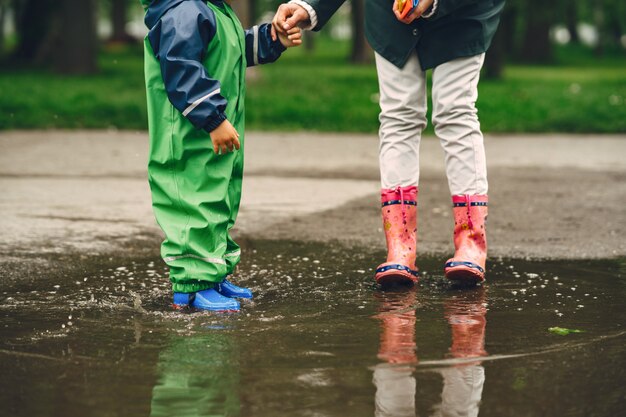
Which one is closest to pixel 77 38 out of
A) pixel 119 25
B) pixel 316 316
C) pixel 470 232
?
pixel 470 232

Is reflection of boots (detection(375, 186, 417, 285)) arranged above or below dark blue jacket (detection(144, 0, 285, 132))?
below

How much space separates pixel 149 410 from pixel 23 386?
0.40 metres

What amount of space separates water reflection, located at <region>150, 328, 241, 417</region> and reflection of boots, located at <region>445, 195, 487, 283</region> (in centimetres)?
120

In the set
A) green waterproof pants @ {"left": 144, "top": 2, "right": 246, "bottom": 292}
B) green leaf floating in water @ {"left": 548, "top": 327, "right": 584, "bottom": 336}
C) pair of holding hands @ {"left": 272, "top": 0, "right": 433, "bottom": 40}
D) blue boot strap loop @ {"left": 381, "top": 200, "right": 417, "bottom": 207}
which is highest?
pair of holding hands @ {"left": 272, "top": 0, "right": 433, "bottom": 40}

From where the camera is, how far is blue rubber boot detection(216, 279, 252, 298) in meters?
3.88

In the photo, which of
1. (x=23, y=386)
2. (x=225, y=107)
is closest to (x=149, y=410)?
(x=23, y=386)

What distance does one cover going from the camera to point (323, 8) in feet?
14.4

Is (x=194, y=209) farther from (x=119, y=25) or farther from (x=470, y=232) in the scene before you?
(x=119, y=25)

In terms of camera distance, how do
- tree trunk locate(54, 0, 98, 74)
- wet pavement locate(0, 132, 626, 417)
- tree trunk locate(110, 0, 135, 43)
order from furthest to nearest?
tree trunk locate(110, 0, 135, 43) → tree trunk locate(54, 0, 98, 74) → wet pavement locate(0, 132, 626, 417)

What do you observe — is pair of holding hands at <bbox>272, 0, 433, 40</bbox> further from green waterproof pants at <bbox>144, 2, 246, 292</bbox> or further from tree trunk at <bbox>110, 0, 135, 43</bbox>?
tree trunk at <bbox>110, 0, 135, 43</bbox>


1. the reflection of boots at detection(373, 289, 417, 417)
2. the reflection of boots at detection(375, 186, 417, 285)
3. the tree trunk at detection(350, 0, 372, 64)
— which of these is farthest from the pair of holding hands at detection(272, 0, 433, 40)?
the tree trunk at detection(350, 0, 372, 64)

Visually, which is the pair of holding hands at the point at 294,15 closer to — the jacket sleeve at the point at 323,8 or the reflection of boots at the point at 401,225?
the jacket sleeve at the point at 323,8

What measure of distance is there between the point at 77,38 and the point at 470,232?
18.3 m

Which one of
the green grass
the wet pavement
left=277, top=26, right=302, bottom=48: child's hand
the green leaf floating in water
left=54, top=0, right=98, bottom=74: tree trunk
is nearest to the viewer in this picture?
the wet pavement
